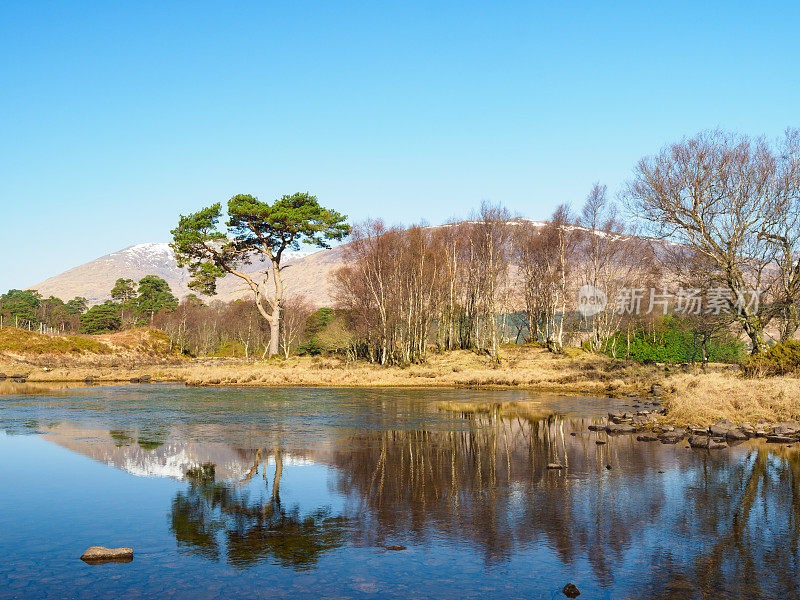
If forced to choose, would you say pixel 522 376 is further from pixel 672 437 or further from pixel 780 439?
pixel 780 439

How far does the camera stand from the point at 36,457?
16.6 meters

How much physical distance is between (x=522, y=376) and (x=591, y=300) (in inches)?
1042

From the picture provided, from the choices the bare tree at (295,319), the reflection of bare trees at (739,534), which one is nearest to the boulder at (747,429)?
the reflection of bare trees at (739,534)

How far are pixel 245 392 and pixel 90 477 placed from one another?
22.1 meters

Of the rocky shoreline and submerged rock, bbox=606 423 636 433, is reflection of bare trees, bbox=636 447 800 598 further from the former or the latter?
submerged rock, bbox=606 423 636 433

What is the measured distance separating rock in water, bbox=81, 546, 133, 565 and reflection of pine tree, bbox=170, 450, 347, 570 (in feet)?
2.76

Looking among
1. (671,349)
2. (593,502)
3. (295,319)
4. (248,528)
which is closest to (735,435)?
(593,502)

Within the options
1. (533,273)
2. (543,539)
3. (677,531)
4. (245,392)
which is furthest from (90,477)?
(533,273)

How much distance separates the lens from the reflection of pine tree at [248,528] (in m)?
8.87

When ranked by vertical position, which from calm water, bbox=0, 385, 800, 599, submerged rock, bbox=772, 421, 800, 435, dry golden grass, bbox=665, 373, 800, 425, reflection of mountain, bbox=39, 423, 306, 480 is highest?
dry golden grass, bbox=665, 373, 800, 425

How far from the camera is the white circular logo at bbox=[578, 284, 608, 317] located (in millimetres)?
62531

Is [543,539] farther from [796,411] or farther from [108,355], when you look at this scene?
[108,355]

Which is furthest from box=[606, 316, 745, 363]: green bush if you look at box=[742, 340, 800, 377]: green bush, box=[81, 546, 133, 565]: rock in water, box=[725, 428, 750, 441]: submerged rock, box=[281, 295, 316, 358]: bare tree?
box=[81, 546, 133, 565]: rock in water

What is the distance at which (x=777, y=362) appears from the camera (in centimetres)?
2906
